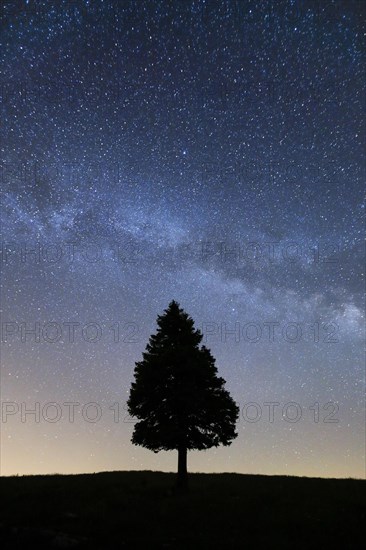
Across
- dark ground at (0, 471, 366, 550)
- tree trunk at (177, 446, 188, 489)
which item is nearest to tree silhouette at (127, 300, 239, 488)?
tree trunk at (177, 446, 188, 489)

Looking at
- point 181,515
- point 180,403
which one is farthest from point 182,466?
point 181,515

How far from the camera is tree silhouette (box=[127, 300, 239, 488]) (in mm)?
20859

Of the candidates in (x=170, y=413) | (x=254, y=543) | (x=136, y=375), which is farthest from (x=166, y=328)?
(x=254, y=543)

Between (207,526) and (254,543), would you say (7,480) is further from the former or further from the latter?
(254,543)

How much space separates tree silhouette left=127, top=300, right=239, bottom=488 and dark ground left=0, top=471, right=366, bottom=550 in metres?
2.24

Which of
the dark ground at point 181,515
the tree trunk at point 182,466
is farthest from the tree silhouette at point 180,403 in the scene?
the dark ground at point 181,515

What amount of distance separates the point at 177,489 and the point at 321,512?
6837 millimetres

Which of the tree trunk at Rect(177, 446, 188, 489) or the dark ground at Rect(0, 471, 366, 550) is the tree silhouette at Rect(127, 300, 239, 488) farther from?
the dark ground at Rect(0, 471, 366, 550)

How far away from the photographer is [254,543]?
1279 cm

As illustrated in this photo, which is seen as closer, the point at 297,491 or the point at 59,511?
the point at 59,511

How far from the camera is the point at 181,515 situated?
50.5 feet

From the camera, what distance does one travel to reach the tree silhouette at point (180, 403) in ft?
68.4

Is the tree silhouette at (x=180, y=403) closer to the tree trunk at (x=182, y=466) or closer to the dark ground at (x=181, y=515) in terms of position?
the tree trunk at (x=182, y=466)

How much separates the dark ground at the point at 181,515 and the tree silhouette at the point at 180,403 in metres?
2.24
